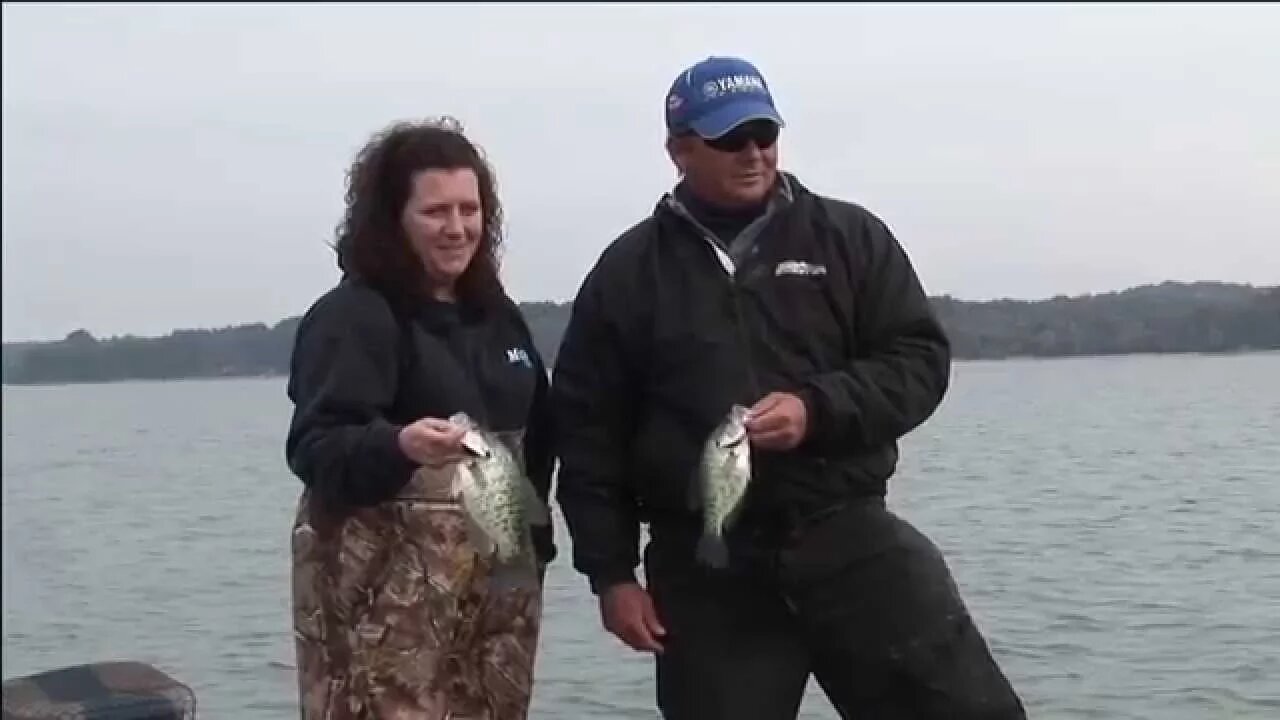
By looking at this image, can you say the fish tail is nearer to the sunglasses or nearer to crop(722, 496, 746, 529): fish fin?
crop(722, 496, 746, 529): fish fin

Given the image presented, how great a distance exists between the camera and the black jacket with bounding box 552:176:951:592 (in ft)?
13.4

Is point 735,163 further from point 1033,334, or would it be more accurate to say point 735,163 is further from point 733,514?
point 1033,334

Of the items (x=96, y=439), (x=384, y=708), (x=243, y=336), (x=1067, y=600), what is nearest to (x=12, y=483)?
(x=384, y=708)

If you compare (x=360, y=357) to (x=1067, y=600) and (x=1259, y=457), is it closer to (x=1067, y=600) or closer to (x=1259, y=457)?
(x=1259, y=457)

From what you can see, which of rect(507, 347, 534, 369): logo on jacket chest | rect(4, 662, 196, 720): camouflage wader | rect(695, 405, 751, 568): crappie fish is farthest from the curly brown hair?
rect(4, 662, 196, 720): camouflage wader

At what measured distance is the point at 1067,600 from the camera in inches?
524

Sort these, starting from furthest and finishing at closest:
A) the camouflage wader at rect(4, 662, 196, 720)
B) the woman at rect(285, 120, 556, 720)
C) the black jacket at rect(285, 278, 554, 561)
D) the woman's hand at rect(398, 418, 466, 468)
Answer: the camouflage wader at rect(4, 662, 196, 720) → the woman at rect(285, 120, 556, 720) → the black jacket at rect(285, 278, 554, 561) → the woman's hand at rect(398, 418, 466, 468)

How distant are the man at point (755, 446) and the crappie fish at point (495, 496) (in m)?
0.13

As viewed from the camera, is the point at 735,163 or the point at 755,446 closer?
the point at 755,446

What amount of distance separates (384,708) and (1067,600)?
10098mm

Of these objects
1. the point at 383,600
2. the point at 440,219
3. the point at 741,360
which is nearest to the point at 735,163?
the point at 741,360

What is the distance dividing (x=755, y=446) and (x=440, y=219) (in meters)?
1.02

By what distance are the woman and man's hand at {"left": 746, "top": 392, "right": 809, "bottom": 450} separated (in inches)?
29.4

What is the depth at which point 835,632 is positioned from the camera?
13.6 ft
